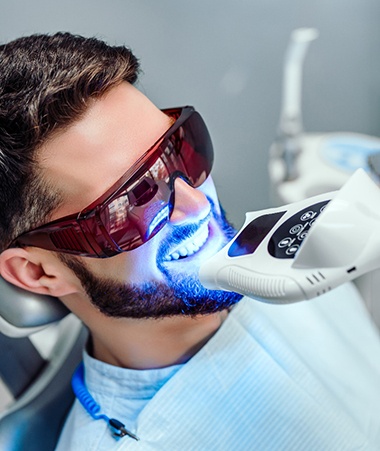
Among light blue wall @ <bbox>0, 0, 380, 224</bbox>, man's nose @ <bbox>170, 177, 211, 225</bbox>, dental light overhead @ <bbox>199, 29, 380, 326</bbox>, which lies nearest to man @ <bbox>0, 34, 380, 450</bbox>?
man's nose @ <bbox>170, 177, 211, 225</bbox>

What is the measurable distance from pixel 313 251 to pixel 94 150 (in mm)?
356

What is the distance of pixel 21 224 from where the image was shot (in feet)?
3.02

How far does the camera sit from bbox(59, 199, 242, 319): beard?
919 millimetres

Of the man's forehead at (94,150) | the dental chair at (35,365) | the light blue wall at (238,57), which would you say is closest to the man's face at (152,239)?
the man's forehead at (94,150)

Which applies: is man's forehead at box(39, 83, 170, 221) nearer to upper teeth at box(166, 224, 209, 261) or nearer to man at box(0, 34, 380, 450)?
man at box(0, 34, 380, 450)

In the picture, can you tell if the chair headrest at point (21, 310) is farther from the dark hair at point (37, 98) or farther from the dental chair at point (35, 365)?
the dark hair at point (37, 98)

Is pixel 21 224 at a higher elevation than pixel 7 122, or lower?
lower

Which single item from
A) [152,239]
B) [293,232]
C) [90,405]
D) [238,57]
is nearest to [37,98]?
[152,239]

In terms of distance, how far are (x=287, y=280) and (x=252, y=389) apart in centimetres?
42

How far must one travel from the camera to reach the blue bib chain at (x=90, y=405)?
0.98 metres

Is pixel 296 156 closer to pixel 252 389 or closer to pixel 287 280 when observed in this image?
pixel 252 389

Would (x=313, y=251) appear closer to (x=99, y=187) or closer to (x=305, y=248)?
(x=305, y=248)

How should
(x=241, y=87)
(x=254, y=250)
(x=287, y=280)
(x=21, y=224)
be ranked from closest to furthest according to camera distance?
(x=287, y=280) → (x=254, y=250) → (x=21, y=224) → (x=241, y=87)

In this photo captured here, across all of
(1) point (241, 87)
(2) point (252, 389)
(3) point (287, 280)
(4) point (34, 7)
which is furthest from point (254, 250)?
(1) point (241, 87)
